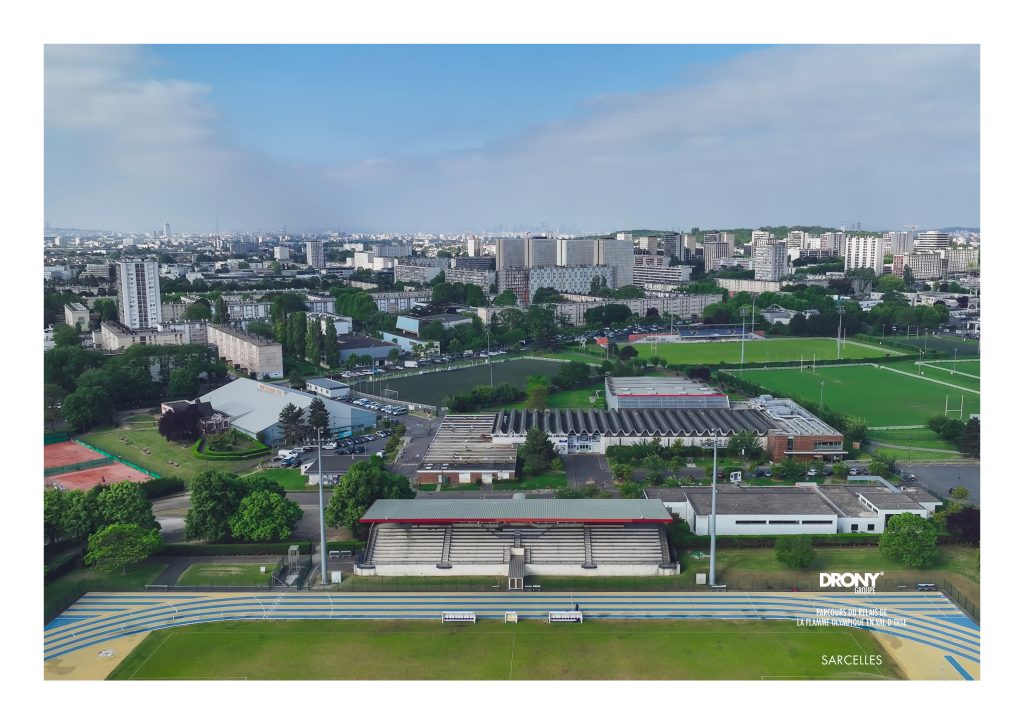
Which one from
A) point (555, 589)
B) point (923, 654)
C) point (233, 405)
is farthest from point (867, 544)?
point (233, 405)

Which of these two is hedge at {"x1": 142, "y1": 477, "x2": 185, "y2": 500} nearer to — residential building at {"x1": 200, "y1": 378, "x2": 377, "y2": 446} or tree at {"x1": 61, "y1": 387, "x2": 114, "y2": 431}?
residential building at {"x1": 200, "y1": 378, "x2": 377, "y2": 446}

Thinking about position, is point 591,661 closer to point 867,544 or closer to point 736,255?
point 867,544

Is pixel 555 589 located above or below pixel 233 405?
below

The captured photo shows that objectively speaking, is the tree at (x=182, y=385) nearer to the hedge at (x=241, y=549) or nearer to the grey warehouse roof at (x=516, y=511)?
the hedge at (x=241, y=549)

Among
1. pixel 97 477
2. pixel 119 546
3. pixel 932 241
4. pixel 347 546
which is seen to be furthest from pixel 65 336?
pixel 932 241

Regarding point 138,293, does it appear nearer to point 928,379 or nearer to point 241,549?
point 241,549

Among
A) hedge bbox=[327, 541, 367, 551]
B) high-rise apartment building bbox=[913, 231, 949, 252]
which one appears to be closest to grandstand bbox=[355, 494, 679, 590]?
hedge bbox=[327, 541, 367, 551]
